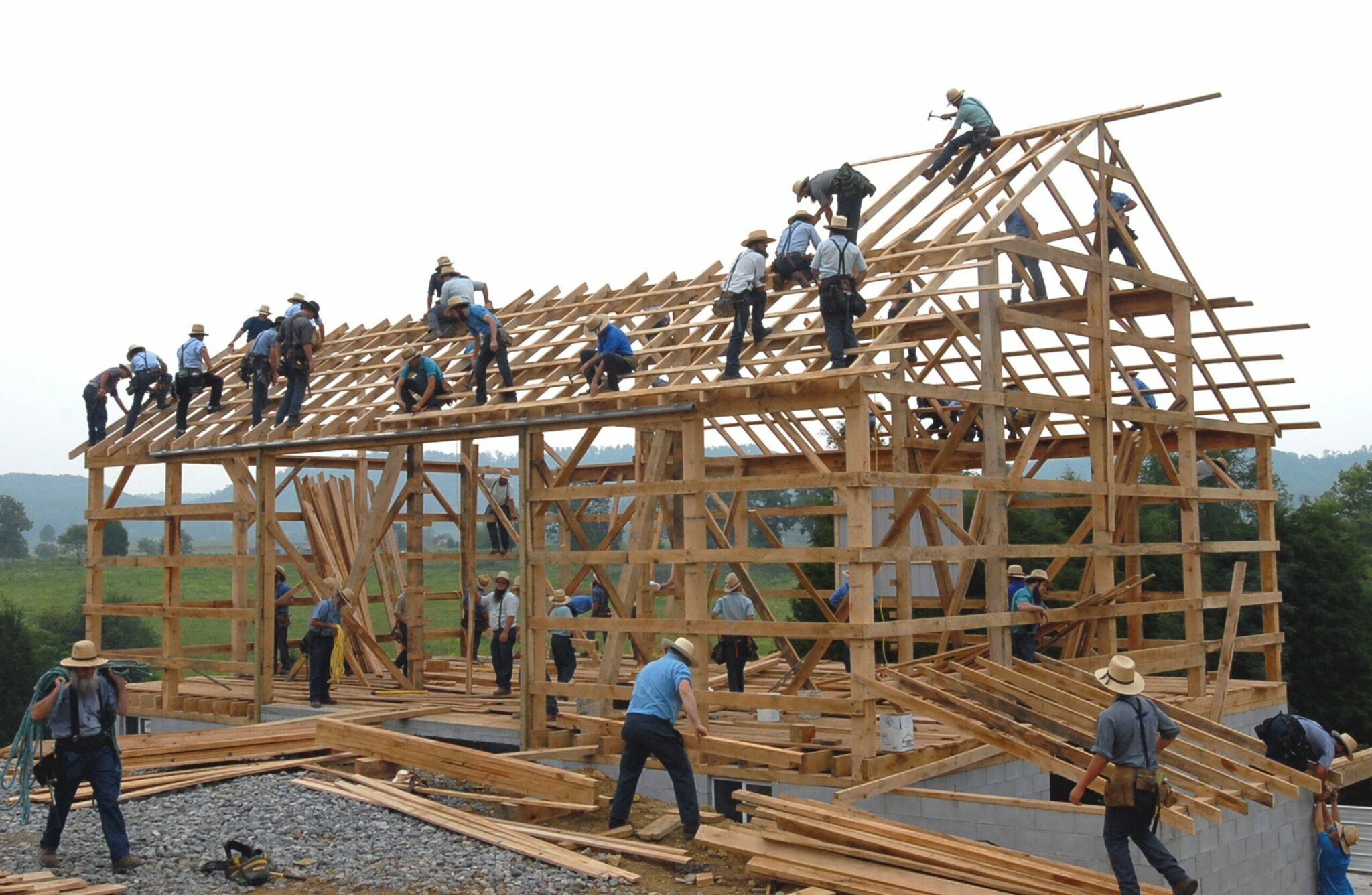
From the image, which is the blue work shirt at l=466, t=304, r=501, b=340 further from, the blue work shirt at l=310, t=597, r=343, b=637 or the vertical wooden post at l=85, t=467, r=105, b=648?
the vertical wooden post at l=85, t=467, r=105, b=648

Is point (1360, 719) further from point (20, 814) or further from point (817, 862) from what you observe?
point (20, 814)

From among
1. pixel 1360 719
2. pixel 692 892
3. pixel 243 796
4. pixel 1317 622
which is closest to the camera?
pixel 692 892

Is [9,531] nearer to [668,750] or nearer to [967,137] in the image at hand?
[967,137]

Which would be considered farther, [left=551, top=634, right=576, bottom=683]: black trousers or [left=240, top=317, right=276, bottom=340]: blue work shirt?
[left=240, top=317, right=276, bottom=340]: blue work shirt

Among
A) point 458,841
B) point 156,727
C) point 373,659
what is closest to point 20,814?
point 458,841

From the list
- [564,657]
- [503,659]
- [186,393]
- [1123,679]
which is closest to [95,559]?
[186,393]

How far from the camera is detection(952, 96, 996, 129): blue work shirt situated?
638 inches

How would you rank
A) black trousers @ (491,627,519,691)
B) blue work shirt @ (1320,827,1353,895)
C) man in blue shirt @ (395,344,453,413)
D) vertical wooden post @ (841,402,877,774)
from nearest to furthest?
vertical wooden post @ (841,402,877,774) → blue work shirt @ (1320,827,1353,895) → man in blue shirt @ (395,344,453,413) → black trousers @ (491,627,519,691)

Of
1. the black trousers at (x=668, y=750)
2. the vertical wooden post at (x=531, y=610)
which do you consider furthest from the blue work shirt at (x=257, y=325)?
the black trousers at (x=668, y=750)

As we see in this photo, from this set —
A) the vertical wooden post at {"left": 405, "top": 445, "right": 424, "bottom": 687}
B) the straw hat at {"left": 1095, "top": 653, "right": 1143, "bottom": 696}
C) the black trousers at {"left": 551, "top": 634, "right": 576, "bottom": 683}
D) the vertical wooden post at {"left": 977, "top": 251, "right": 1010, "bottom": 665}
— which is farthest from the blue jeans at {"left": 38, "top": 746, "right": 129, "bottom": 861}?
the vertical wooden post at {"left": 977, "top": 251, "right": 1010, "bottom": 665}

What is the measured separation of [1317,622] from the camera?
1168 inches

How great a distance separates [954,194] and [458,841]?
354 inches

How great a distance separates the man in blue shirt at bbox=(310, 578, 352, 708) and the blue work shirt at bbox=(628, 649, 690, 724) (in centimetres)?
646

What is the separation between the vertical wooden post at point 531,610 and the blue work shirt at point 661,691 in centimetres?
284
